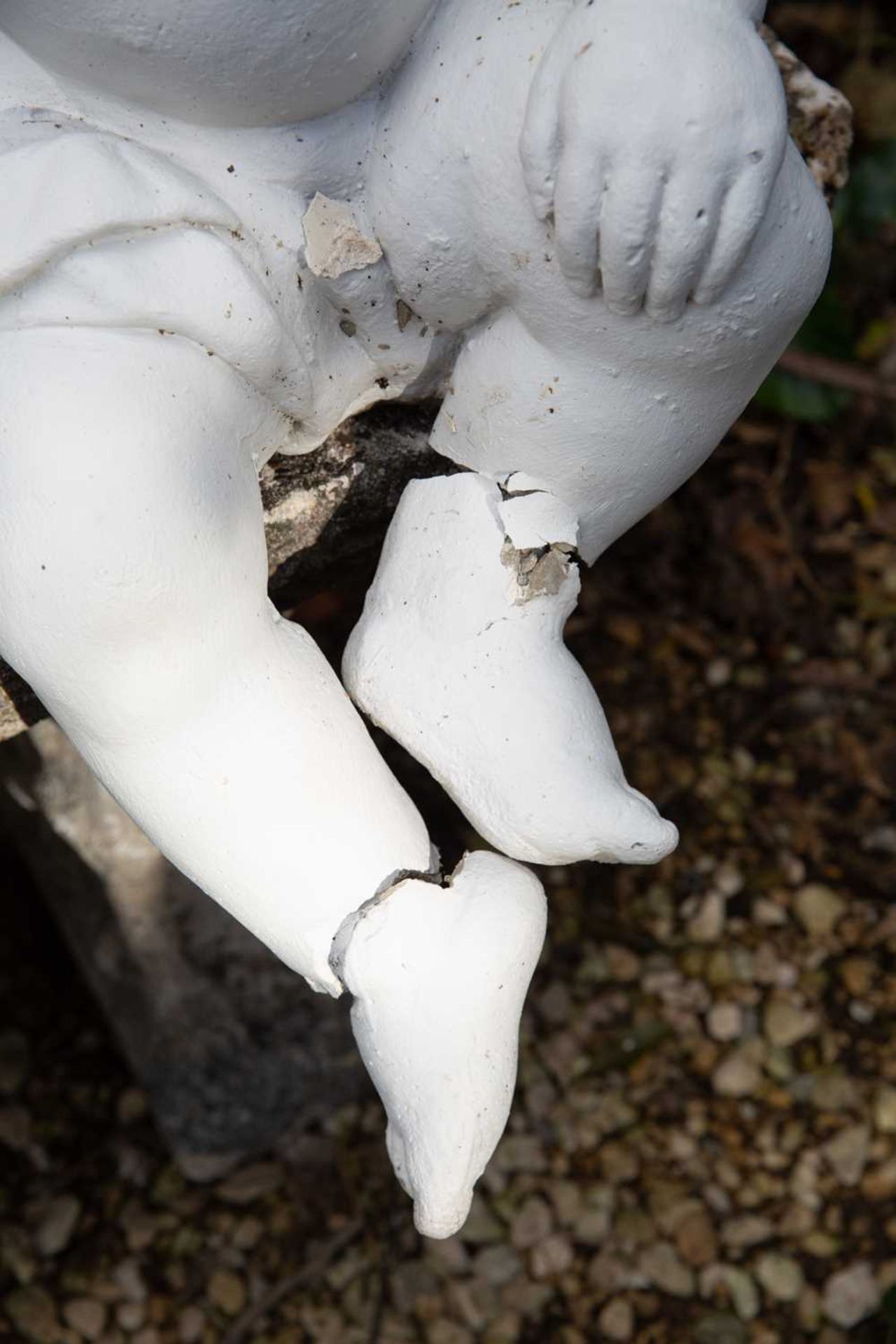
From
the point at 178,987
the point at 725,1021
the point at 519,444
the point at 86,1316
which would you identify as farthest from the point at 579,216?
A: the point at 86,1316

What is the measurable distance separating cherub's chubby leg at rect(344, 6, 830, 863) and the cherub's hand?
0.10ft

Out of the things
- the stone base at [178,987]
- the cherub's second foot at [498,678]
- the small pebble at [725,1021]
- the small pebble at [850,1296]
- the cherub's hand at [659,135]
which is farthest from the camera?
the small pebble at [725,1021]

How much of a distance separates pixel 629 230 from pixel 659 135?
0.16 ft

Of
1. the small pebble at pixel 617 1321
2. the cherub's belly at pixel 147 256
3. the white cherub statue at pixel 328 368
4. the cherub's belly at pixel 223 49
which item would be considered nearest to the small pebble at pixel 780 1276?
the small pebble at pixel 617 1321

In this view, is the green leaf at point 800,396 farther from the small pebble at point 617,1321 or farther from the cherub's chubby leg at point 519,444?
the small pebble at point 617,1321

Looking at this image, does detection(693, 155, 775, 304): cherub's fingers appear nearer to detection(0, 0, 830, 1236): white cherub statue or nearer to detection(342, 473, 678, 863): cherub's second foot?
detection(0, 0, 830, 1236): white cherub statue

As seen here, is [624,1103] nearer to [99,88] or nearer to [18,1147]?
[18,1147]

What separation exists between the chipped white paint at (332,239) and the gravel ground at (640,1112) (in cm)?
73

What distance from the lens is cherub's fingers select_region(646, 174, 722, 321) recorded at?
0.69 m

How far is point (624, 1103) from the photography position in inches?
63.4

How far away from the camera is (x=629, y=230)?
2.31 ft

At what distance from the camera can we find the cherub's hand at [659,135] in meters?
0.68

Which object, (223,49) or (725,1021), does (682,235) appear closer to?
(223,49)

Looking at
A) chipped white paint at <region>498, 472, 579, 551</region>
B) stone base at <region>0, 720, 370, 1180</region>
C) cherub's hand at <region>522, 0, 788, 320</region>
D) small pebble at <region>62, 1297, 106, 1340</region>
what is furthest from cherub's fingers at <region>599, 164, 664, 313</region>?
small pebble at <region>62, 1297, 106, 1340</region>
